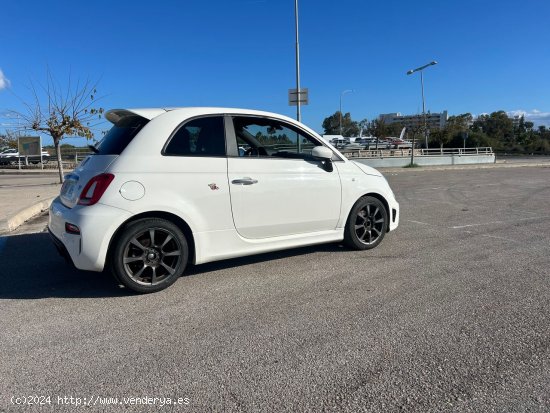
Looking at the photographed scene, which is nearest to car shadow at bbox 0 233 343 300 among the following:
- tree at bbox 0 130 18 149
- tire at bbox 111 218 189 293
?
tire at bbox 111 218 189 293

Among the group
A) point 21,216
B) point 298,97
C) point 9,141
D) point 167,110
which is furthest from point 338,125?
point 167,110

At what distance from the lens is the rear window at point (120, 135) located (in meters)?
4.06

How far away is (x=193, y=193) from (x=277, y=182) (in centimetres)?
98

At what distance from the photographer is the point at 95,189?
3.78 meters

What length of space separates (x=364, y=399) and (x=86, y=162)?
3436mm

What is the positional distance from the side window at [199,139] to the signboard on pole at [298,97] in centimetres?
1426

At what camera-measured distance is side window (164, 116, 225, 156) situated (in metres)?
4.14

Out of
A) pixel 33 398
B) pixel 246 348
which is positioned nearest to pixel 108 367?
pixel 33 398

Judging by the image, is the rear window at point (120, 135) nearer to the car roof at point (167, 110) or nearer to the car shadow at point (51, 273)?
the car roof at point (167, 110)

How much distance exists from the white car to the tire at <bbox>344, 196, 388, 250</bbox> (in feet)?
0.47

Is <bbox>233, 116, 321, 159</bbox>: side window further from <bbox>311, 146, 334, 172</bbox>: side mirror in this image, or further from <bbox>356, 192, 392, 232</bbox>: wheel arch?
<bbox>356, 192, 392, 232</bbox>: wheel arch

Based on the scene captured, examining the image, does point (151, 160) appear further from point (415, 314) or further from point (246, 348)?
point (415, 314)

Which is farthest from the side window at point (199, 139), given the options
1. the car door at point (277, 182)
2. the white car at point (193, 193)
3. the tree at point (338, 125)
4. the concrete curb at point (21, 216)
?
the tree at point (338, 125)

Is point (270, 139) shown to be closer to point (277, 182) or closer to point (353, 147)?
point (277, 182)
